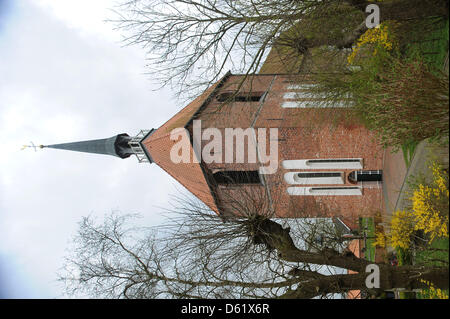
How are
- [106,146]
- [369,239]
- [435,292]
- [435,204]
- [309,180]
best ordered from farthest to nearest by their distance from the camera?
[106,146] < [369,239] < [309,180] < [435,292] < [435,204]

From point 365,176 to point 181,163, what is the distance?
813cm

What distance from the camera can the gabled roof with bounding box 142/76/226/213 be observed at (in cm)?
1373

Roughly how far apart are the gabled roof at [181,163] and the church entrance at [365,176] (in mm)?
6452

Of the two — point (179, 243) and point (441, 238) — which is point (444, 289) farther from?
point (179, 243)

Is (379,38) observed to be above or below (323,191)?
above

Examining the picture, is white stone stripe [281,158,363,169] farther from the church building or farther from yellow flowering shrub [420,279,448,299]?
yellow flowering shrub [420,279,448,299]

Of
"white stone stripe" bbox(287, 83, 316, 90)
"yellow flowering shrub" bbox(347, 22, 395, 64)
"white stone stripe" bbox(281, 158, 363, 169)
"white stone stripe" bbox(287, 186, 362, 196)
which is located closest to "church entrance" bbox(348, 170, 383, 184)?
"white stone stripe" bbox(287, 186, 362, 196)

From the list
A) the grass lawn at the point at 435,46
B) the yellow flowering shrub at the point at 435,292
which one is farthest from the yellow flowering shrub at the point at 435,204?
the grass lawn at the point at 435,46

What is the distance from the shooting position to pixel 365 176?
14273 millimetres

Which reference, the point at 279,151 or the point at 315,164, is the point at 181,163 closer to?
the point at 279,151

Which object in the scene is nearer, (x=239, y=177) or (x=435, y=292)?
(x=435, y=292)

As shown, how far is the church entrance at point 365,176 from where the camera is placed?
45.8 feet

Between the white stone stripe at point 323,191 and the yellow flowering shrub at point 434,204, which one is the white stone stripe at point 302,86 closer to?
the white stone stripe at point 323,191

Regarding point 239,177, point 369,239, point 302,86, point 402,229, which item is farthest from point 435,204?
point 369,239
